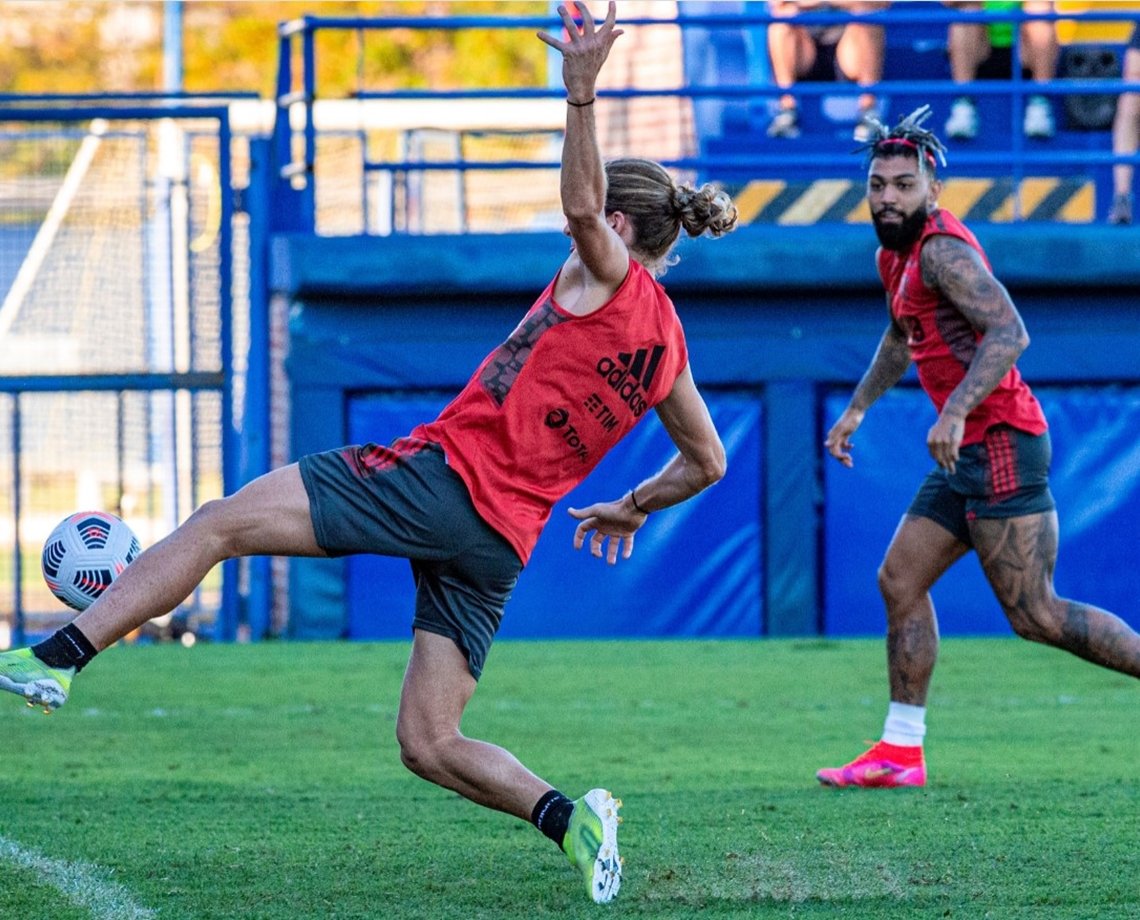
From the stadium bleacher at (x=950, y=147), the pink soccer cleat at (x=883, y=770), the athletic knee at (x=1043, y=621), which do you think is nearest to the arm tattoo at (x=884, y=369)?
the athletic knee at (x=1043, y=621)

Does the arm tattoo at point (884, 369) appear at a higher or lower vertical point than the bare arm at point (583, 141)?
lower

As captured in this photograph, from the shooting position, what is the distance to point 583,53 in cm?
428

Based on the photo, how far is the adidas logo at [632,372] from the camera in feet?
15.0

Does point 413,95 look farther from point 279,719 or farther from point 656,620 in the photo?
point 279,719

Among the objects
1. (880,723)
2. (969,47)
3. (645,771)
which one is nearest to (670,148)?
(969,47)

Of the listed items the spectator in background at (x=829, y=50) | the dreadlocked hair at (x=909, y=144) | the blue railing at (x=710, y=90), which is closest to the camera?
the dreadlocked hair at (x=909, y=144)

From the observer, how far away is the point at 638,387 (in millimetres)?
4637

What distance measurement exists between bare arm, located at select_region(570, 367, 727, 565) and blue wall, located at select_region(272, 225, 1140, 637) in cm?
686

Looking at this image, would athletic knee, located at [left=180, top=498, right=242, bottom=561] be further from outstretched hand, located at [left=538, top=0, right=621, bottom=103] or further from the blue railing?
the blue railing

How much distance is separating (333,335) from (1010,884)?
26.8 ft

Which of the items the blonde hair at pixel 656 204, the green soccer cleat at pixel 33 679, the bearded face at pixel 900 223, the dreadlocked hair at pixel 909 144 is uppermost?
the dreadlocked hair at pixel 909 144

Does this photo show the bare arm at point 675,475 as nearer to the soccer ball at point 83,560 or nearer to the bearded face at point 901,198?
the soccer ball at point 83,560

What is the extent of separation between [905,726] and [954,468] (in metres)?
1.03

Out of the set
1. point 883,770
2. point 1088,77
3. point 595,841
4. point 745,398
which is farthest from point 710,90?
point 595,841
